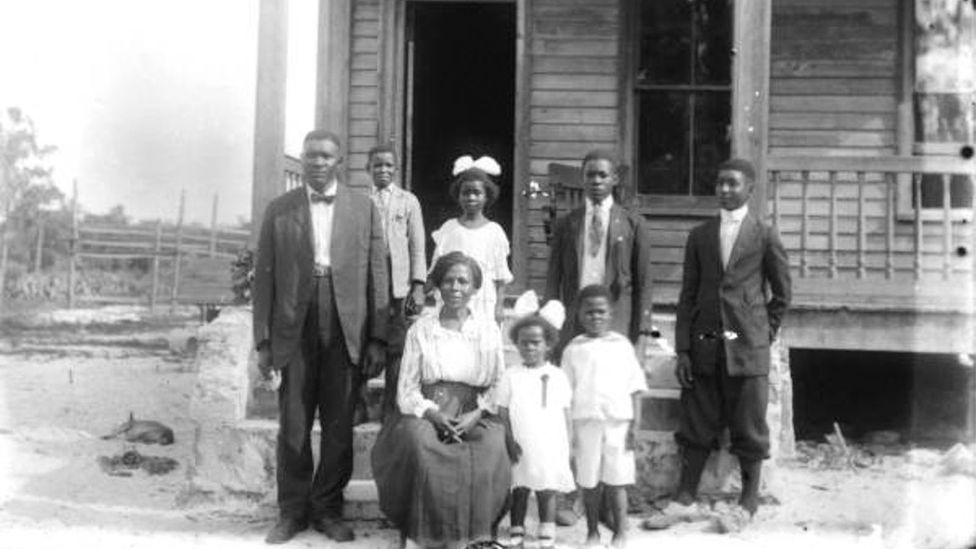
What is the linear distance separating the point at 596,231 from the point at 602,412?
1031 millimetres

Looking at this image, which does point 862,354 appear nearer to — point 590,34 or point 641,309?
point 590,34

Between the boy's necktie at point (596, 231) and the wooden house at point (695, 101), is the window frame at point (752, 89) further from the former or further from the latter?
the wooden house at point (695, 101)

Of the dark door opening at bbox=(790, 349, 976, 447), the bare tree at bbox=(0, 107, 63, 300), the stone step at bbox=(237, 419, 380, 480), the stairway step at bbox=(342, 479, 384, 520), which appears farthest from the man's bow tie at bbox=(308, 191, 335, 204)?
the bare tree at bbox=(0, 107, 63, 300)

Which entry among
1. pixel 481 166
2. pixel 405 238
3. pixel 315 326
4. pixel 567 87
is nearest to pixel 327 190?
pixel 315 326

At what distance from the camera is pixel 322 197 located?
5.53 m

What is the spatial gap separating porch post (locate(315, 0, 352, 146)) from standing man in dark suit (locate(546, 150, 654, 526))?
154 inches

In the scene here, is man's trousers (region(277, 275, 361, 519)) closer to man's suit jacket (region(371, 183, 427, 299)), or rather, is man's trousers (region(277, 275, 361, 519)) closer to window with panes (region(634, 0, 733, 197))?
man's suit jacket (region(371, 183, 427, 299))

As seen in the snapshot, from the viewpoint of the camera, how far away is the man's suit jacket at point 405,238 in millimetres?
6129

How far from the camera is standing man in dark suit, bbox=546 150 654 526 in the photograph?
5.68m

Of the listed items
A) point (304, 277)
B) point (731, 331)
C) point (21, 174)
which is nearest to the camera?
point (304, 277)

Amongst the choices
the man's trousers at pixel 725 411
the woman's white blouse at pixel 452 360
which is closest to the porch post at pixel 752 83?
the man's trousers at pixel 725 411

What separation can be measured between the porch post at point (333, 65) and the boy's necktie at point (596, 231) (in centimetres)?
398

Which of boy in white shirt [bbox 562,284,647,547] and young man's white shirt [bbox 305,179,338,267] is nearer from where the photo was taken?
boy in white shirt [bbox 562,284,647,547]

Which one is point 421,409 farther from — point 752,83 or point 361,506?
point 752,83
